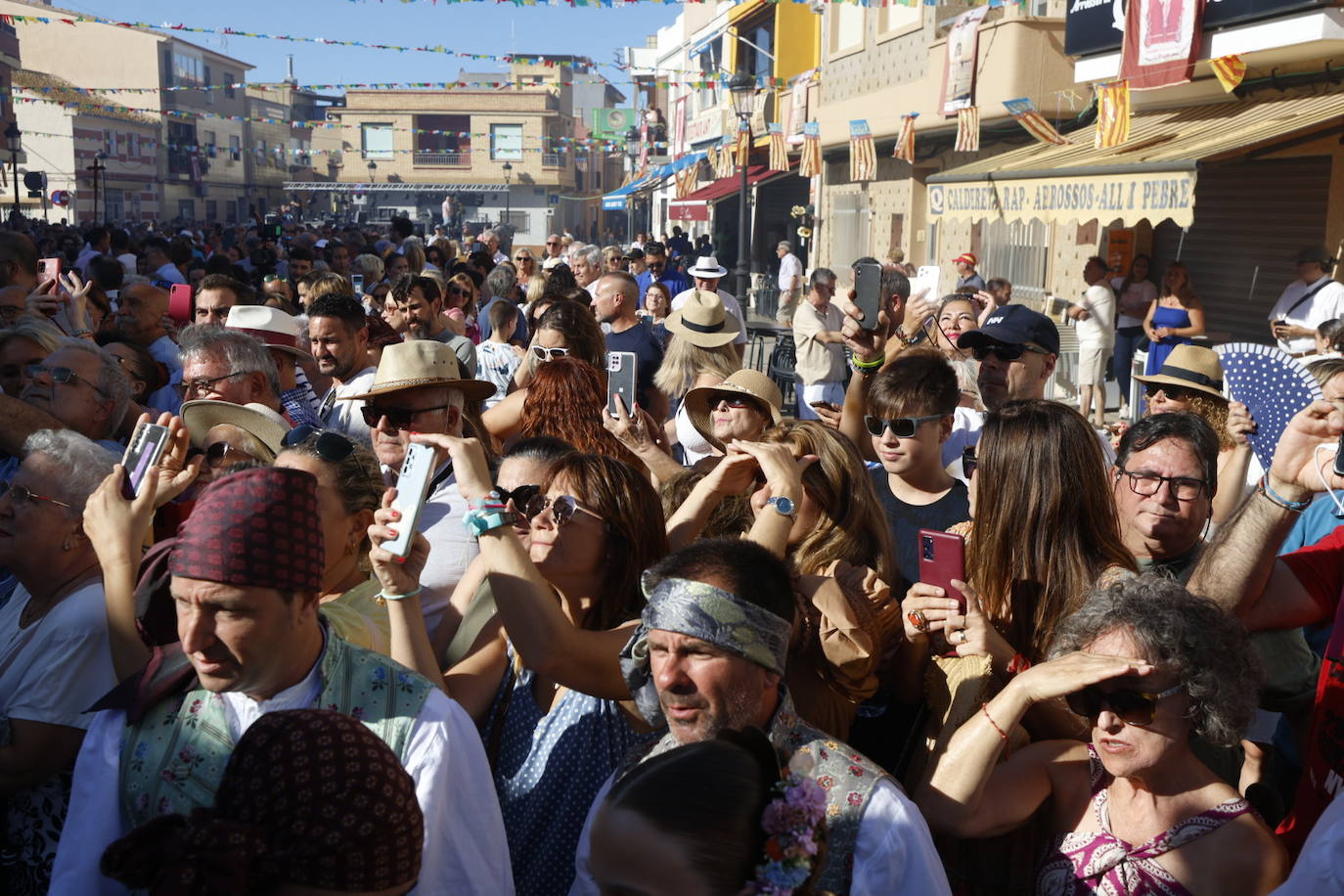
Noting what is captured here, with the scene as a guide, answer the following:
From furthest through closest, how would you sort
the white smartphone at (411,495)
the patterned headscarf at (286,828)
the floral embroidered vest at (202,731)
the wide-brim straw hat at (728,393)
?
the wide-brim straw hat at (728,393) → the white smartphone at (411,495) → the floral embroidered vest at (202,731) → the patterned headscarf at (286,828)

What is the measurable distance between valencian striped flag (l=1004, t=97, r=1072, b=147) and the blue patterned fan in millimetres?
12487

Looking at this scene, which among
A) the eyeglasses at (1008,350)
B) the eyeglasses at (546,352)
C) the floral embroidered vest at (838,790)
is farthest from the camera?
the eyeglasses at (546,352)

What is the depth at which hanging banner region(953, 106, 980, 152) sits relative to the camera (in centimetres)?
1662

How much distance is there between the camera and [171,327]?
294 inches

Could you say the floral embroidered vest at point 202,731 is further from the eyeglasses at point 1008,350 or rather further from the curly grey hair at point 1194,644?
the eyeglasses at point 1008,350

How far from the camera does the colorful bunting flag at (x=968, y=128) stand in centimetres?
1662

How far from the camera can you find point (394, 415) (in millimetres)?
4289

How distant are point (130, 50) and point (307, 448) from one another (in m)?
81.1

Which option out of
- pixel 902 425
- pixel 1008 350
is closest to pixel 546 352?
pixel 1008 350

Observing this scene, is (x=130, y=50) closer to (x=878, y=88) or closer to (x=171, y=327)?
(x=878, y=88)

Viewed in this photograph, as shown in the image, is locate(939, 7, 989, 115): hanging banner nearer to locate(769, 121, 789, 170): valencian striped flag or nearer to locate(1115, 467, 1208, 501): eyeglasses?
locate(769, 121, 789, 170): valencian striped flag

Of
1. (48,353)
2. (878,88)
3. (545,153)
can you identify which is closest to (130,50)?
(545,153)

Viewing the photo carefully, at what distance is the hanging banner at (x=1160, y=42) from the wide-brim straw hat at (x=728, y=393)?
30.1ft

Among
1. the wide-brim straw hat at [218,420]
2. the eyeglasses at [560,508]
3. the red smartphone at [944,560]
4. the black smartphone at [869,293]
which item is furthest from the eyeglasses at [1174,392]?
the wide-brim straw hat at [218,420]
